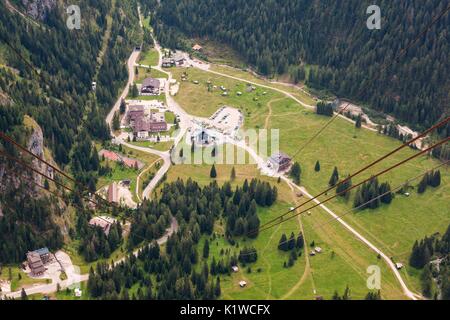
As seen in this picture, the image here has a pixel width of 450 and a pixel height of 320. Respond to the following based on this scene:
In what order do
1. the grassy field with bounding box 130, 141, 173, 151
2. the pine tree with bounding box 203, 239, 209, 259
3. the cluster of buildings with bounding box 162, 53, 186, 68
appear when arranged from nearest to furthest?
the pine tree with bounding box 203, 239, 209, 259
the grassy field with bounding box 130, 141, 173, 151
the cluster of buildings with bounding box 162, 53, 186, 68

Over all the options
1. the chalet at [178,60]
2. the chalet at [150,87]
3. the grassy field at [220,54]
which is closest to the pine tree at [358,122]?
the grassy field at [220,54]

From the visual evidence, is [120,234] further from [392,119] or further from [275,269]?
[392,119]

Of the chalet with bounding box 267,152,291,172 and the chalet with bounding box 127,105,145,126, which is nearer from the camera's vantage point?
the chalet with bounding box 267,152,291,172

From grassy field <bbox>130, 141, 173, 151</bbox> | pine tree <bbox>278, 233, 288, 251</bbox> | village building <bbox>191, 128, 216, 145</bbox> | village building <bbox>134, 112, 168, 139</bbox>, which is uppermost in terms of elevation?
village building <bbox>134, 112, 168, 139</bbox>

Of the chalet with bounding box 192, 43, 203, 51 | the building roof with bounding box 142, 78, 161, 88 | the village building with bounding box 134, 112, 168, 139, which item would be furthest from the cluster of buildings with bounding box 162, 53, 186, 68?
the village building with bounding box 134, 112, 168, 139

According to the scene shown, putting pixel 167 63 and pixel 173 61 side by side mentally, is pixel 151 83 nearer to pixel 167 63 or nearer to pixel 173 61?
pixel 167 63

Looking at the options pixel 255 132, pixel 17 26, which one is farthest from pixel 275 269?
pixel 17 26

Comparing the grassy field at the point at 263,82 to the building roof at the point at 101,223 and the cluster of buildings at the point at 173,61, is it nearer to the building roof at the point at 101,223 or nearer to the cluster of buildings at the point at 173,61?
the cluster of buildings at the point at 173,61

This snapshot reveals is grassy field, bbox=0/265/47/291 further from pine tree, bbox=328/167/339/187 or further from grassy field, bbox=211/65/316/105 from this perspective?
grassy field, bbox=211/65/316/105
